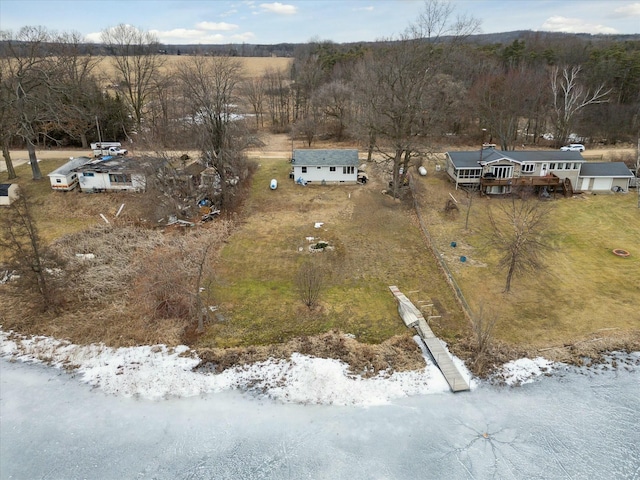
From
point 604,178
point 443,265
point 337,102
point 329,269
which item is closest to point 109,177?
point 329,269

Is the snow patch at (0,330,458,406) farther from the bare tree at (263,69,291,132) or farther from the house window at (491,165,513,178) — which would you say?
the bare tree at (263,69,291,132)

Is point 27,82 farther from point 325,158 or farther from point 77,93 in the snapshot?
point 325,158

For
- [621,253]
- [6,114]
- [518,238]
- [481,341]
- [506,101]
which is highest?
[506,101]

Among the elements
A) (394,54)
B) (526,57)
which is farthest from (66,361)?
(526,57)

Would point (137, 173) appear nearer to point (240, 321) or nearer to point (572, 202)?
point (240, 321)

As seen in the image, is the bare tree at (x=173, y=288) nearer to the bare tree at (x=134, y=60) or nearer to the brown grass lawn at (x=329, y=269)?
the brown grass lawn at (x=329, y=269)

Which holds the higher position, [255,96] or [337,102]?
[255,96]

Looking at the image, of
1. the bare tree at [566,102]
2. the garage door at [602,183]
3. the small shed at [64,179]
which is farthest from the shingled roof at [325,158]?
the bare tree at [566,102]
